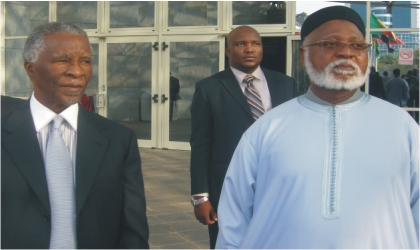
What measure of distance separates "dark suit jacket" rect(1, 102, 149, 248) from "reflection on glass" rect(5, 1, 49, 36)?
11757mm

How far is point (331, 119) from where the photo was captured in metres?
2.09

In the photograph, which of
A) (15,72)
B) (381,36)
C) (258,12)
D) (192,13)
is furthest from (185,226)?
(15,72)

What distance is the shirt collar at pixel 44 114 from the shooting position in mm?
2115

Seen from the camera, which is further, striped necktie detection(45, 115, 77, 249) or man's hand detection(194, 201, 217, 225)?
man's hand detection(194, 201, 217, 225)

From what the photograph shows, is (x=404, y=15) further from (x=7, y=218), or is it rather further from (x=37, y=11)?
(x=7, y=218)

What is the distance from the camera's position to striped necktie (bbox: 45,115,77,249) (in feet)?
6.61

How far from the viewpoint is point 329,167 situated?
202 centimetres

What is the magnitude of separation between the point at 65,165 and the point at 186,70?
382 inches

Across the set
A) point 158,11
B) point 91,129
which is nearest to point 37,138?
point 91,129

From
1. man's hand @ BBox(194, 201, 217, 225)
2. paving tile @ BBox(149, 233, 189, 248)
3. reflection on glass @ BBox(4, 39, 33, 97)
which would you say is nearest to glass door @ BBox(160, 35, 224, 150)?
reflection on glass @ BBox(4, 39, 33, 97)

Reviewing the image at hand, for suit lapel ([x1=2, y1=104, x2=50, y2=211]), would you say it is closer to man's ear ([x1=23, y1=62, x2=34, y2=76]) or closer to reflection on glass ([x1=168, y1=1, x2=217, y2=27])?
man's ear ([x1=23, y1=62, x2=34, y2=76])

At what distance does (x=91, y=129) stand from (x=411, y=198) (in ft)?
3.91

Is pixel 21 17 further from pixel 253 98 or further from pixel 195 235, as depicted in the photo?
pixel 253 98

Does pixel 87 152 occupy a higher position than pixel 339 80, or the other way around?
pixel 339 80
